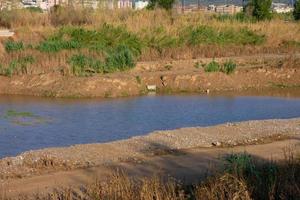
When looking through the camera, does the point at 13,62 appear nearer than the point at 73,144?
No

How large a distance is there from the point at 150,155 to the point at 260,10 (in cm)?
4166

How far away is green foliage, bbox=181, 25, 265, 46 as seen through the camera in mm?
43094

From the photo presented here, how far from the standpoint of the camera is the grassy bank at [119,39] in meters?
34.5

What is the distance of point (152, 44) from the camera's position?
1626 inches

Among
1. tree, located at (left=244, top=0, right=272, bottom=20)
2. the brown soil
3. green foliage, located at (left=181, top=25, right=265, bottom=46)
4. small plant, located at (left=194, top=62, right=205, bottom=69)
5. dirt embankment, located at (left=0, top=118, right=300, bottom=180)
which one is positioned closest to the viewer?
the brown soil

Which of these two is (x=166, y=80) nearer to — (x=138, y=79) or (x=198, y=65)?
(x=138, y=79)

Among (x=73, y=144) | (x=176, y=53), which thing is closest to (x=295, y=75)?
(x=176, y=53)

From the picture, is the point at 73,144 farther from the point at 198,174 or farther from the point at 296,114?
the point at 296,114

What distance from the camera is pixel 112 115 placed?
82.0 feet

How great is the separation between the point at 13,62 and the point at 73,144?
14970 millimetres

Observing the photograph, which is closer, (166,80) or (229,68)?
(166,80)

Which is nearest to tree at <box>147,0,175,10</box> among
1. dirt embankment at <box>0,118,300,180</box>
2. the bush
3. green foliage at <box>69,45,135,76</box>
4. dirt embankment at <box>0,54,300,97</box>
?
the bush

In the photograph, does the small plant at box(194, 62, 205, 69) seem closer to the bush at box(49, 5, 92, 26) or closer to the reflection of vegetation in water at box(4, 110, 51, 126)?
the reflection of vegetation in water at box(4, 110, 51, 126)

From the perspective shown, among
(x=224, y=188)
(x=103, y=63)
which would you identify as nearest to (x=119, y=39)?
(x=103, y=63)
